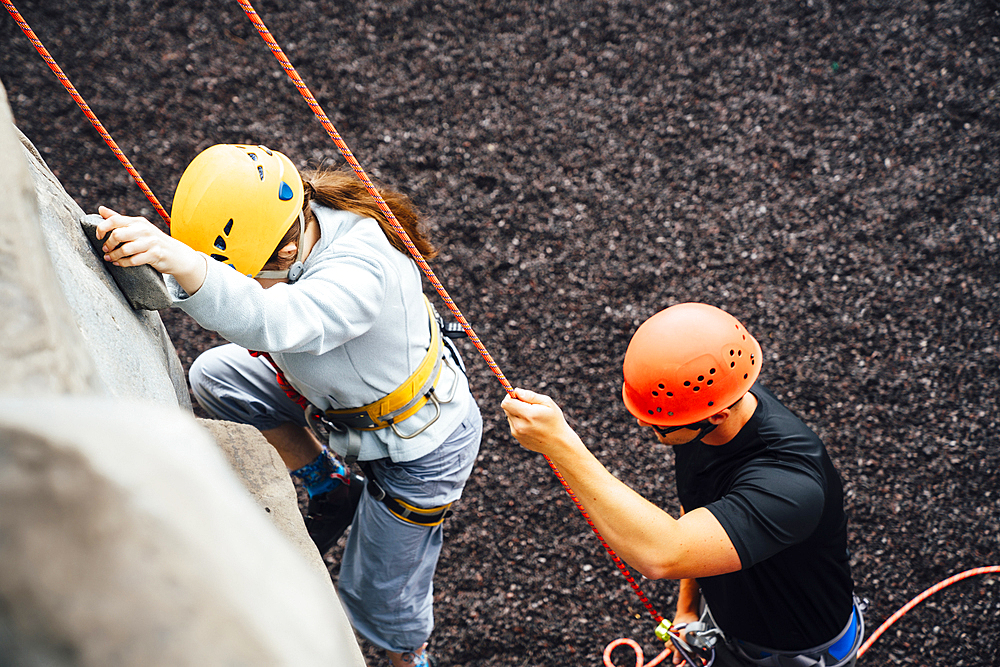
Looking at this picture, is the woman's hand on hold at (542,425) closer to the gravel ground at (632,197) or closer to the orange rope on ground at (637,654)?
the orange rope on ground at (637,654)

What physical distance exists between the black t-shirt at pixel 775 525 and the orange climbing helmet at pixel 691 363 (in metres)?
0.14

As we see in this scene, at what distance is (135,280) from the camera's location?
1.72m

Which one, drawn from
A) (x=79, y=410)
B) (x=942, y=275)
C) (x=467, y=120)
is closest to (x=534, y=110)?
(x=467, y=120)

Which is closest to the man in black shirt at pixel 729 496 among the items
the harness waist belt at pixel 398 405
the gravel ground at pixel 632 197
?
the harness waist belt at pixel 398 405

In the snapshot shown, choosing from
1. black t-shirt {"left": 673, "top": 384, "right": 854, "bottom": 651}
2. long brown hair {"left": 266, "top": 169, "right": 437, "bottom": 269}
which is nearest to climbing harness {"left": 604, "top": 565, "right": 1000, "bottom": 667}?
black t-shirt {"left": 673, "top": 384, "right": 854, "bottom": 651}

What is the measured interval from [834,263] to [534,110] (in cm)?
196

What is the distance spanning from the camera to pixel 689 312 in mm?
2127

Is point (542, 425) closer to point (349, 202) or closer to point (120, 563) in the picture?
point (349, 202)

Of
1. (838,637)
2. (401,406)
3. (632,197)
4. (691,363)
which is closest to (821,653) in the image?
(838,637)

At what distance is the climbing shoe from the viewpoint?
291cm

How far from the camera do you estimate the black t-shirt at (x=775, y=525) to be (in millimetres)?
1881

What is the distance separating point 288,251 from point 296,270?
2.7 inches

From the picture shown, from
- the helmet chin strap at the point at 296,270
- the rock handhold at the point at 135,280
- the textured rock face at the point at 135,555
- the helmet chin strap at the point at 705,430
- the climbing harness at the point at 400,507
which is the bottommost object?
the climbing harness at the point at 400,507

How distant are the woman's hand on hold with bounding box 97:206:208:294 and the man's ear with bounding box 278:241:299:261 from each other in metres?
0.38
